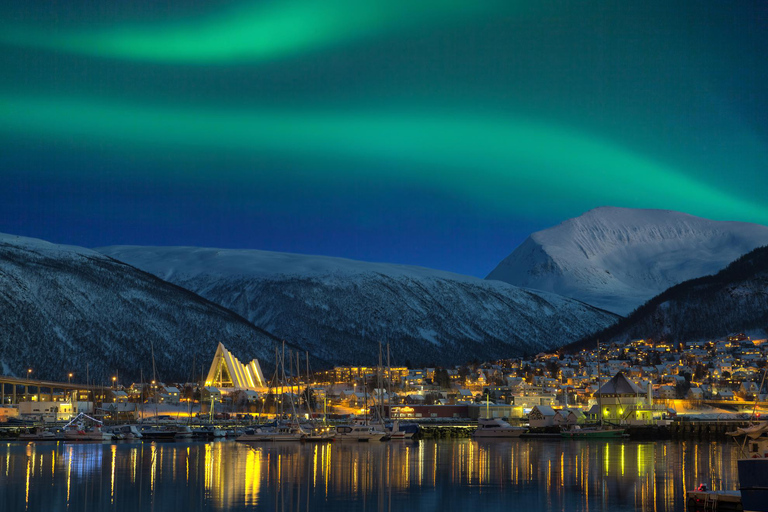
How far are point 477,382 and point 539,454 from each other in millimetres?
120157

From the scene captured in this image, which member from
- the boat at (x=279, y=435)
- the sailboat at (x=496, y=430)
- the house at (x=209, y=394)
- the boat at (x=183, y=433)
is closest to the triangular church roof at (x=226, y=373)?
the house at (x=209, y=394)

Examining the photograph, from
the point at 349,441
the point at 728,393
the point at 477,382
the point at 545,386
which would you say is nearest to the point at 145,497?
the point at 349,441

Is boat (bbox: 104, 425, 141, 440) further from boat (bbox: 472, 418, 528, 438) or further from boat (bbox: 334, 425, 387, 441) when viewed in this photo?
boat (bbox: 472, 418, 528, 438)

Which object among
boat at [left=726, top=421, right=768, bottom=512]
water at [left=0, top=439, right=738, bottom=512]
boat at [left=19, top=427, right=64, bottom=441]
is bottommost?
boat at [left=19, top=427, right=64, bottom=441]

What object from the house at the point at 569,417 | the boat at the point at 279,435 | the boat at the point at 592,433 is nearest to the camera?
the boat at the point at 279,435

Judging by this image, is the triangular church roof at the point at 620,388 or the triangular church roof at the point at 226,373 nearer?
the triangular church roof at the point at 620,388

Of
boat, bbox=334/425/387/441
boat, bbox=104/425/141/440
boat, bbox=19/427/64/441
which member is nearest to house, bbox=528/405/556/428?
boat, bbox=334/425/387/441

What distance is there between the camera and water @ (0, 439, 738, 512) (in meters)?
38.4

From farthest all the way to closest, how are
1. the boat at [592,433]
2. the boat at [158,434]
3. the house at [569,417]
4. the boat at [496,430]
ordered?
1. the house at [569,417]
2. the boat at [496,430]
3. the boat at [592,433]
4. the boat at [158,434]

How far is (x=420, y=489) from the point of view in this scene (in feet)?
143

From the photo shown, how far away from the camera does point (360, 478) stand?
4831 centimetres

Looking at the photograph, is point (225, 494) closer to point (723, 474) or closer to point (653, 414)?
point (723, 474)

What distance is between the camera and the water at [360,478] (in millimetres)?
38438

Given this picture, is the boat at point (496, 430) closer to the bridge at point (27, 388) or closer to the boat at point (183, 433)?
the boat at point (183, 433)
